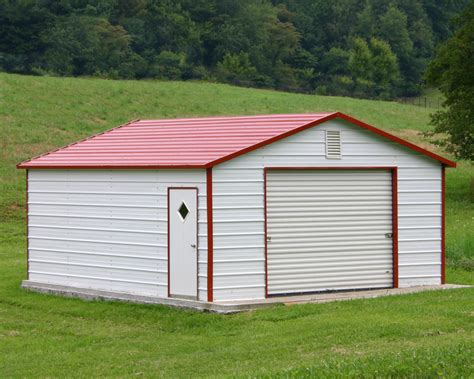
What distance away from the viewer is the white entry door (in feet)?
64.1

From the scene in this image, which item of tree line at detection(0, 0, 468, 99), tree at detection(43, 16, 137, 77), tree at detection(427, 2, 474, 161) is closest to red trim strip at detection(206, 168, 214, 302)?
tree at detection(427, 2, 474, 161)

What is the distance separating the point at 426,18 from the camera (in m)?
119

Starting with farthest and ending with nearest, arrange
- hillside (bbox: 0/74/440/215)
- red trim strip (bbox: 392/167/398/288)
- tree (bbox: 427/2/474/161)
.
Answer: hillside (bbox: 0/74/440/215) → tree (bbox: 427/2/474/161) → red trim strip (bbox: 392/167/398/288)

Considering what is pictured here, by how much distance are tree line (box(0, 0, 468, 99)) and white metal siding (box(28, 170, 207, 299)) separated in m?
59.2

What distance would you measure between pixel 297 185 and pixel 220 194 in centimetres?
184

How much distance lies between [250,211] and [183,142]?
2.52 meters

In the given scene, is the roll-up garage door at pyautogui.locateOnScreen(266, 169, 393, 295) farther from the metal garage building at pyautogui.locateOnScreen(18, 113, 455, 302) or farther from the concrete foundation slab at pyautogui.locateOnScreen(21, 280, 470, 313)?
the concrete foundation slab at pyautogui.locateOnScreen(21, 280, 470, 313)

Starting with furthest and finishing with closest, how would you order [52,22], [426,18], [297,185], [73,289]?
[426,18] → [52,22] → [73,289] → [297,185]

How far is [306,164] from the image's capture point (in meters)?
20.6

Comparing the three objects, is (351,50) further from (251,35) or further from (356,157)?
(356,157)

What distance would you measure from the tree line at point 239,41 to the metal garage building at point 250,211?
60.6 m

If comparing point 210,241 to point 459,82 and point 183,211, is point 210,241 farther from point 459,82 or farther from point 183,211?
point 459,82

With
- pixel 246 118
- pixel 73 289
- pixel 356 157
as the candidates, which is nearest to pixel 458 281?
pixel 356 157

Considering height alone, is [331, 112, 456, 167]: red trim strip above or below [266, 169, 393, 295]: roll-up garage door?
above
